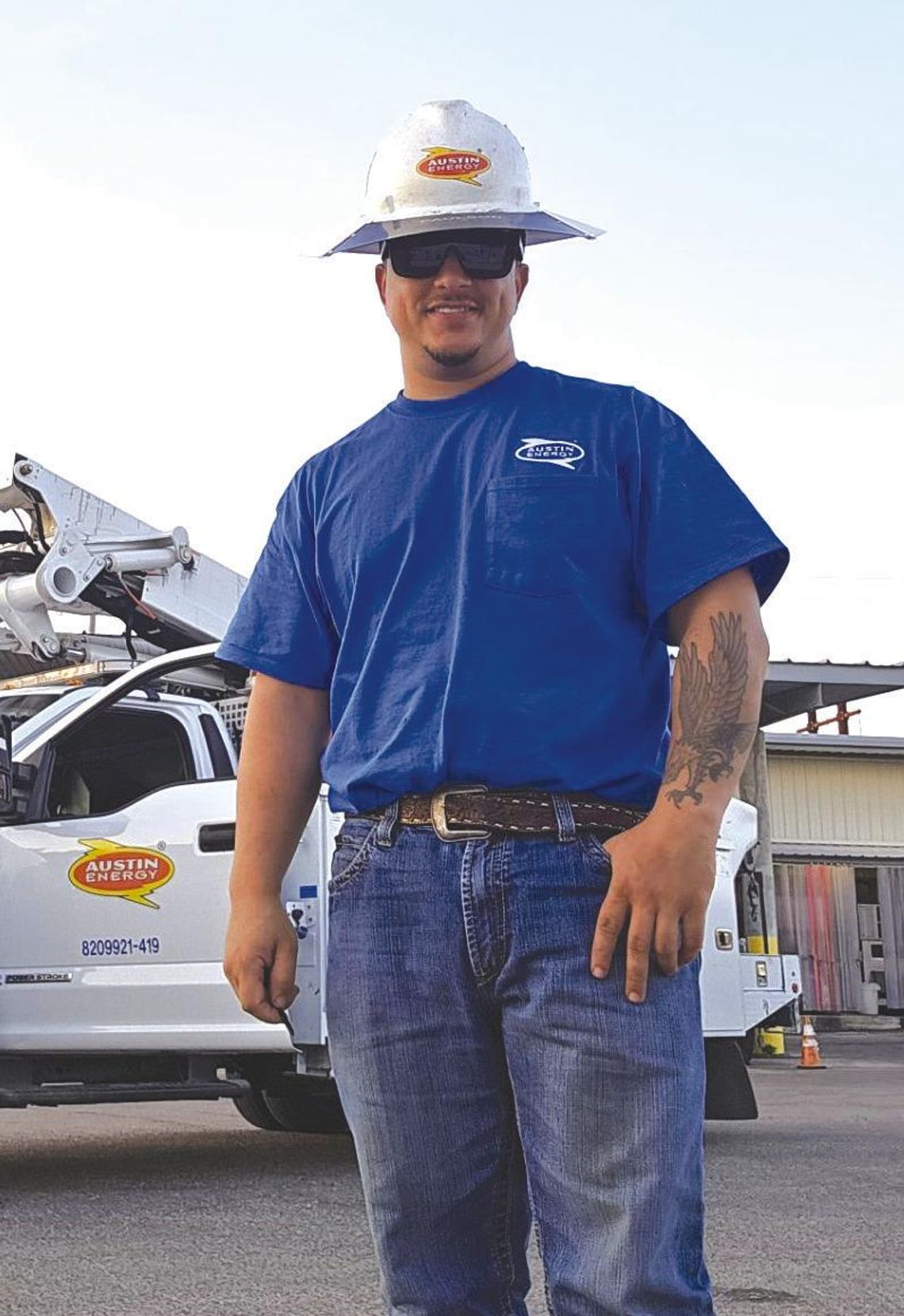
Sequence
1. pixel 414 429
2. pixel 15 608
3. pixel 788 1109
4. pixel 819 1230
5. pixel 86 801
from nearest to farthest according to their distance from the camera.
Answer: pixel 414 429 → pixel 819 1230 → pixel 86 801 → pixel 15 608 → pixel 788 1109

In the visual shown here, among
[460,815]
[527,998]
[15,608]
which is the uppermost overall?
[15,608]

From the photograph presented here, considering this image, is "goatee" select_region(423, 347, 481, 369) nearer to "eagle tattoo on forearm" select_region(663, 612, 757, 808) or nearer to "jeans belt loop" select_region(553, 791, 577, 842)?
"eagle tattoo on forearm" select_region(663, 612, 757, 808)

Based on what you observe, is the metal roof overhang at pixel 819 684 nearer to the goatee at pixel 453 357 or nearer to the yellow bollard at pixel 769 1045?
the yellow bollard at pixel 769 1045

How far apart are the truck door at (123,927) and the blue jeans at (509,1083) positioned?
16.7 feet

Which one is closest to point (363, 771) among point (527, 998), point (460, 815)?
point (460, 815)

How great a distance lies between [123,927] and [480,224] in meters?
5.51

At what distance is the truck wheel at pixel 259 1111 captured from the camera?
9.24 metres

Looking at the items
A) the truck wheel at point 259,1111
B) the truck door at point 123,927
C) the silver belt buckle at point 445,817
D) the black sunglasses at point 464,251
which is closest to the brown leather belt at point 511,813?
the silver belt buckle at point 445,817

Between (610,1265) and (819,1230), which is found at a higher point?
(610,1265)

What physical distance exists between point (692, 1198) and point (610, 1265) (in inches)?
5.5

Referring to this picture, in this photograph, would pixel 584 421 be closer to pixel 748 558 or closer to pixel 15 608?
pixel 748 558

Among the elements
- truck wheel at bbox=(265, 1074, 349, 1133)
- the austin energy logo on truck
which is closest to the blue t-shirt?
the austin energy logo on truck

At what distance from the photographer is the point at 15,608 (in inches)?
405

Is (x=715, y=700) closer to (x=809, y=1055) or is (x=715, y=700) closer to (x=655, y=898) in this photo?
(x=655, y=898)
